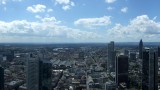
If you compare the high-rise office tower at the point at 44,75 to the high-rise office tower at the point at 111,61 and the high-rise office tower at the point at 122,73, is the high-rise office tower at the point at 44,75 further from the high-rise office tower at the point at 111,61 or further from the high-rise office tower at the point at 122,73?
the high-rise office tower at the point at 111,61

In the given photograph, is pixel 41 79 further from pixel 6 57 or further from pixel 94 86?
pixel 6 57

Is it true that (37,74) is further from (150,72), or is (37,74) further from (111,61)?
(111,61)

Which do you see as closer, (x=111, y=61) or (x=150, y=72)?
(x=150, y=72)

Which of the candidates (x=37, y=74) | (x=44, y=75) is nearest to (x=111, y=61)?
(x=44, y=75)

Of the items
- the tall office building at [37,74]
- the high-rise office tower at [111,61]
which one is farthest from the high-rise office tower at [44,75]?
the high-rise office tower at [111,61]

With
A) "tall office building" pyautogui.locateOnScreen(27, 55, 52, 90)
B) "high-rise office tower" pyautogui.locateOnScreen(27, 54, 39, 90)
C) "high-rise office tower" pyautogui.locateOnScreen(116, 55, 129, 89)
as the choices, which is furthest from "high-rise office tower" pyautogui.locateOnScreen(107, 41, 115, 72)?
"high-rise office tower" pyautogui.locateOnScreen(27, 54, 39, 90)

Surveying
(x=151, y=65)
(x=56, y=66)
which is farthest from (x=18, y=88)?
(x=56, y=66)
